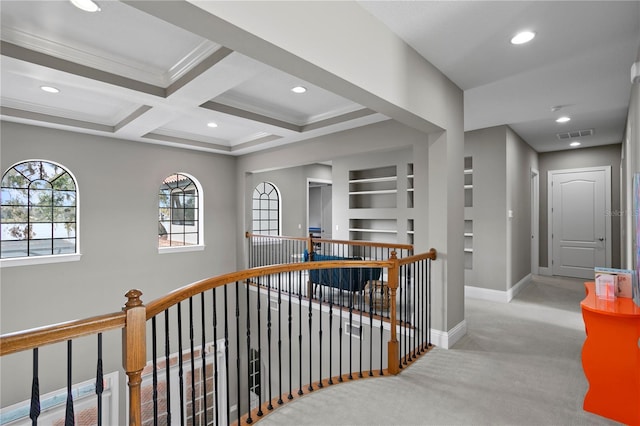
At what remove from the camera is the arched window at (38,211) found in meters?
4.47

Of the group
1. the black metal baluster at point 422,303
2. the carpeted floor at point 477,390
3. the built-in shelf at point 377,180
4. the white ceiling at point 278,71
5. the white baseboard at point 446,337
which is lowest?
the carpeted floor at point 477,390

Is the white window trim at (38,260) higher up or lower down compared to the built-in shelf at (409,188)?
lower down

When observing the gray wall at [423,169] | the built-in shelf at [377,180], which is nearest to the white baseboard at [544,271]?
the built-in shelf at [377,180]

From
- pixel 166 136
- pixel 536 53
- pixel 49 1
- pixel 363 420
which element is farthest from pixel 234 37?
pixel 166 136

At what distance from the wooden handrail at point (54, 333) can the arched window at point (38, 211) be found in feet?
15.1

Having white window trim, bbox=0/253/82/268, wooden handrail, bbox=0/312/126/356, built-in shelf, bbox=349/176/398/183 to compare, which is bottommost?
white window trim, bbox=0/253/82/268

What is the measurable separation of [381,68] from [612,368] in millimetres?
2479

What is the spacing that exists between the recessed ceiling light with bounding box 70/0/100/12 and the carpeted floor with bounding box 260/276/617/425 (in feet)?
9.36

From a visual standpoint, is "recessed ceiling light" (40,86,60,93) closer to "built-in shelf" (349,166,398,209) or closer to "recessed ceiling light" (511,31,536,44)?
"recessed ceiling light" (511,31,536,44)

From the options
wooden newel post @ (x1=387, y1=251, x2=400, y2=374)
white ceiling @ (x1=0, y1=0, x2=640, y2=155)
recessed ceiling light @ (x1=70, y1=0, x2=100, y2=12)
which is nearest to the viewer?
recessed ceiling light @ (x1=70, y1=0, x2=100, y2=12)

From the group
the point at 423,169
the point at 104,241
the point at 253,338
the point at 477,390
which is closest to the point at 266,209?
the point at 253,338

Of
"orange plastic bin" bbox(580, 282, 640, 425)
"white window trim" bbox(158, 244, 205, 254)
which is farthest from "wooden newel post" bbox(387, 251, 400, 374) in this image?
"white window trim" bbox(158, 244, 205, 254)

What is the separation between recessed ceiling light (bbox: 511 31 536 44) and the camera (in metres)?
2.45

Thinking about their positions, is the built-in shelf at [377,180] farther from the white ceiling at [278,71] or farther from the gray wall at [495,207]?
the white ceiling at [278,71]
